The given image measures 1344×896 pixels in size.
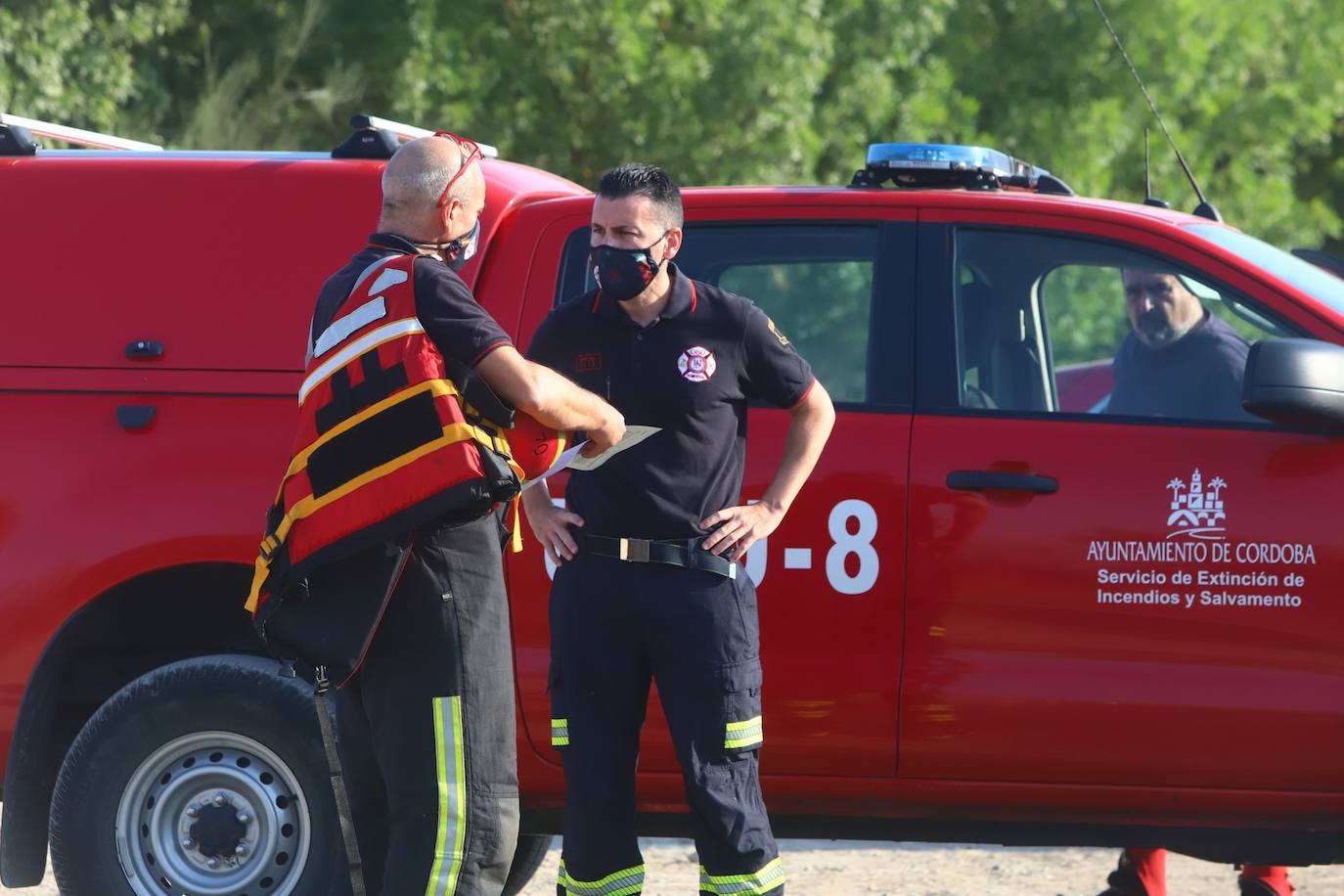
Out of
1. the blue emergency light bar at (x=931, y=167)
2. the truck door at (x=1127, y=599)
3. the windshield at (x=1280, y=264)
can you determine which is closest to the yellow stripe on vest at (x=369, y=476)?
the truck door at (x=1127, y=599)

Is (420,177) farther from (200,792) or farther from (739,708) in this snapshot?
(200,792)

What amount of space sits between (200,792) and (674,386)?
1.50m

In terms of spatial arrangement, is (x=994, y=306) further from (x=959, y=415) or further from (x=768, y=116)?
(x=768, y=116)

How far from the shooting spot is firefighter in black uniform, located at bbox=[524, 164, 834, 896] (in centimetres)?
360

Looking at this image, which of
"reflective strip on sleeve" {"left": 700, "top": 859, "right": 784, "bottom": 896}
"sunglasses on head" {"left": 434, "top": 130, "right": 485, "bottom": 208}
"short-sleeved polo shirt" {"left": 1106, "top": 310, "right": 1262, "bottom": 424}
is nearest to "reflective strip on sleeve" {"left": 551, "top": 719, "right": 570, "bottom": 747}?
"reflective strip on sleeve" {"left": 700, "top": 859, "right": 784, "bottom": 896}

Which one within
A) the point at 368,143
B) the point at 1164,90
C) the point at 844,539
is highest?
the point at 1164,90

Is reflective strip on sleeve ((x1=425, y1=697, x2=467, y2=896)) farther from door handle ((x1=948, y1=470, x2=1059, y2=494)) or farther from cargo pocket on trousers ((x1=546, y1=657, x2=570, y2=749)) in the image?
door handle ((x1=948, y1=470, x2=1059, y2=494))

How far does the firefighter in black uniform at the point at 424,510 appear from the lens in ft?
10.2

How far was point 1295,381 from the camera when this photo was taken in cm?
377

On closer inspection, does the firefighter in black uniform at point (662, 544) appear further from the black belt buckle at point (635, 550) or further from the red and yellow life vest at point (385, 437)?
the red and yellow life vest at point (385, 437)

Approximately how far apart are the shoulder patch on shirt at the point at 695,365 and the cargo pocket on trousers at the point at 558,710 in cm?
65

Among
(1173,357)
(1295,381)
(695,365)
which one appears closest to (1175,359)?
(1173,357)

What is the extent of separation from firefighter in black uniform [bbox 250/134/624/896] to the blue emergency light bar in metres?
1.45

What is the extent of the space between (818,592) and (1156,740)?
2.63 feet
